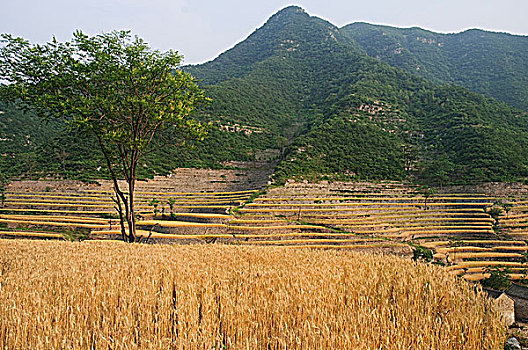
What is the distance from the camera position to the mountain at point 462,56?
77.4 metres

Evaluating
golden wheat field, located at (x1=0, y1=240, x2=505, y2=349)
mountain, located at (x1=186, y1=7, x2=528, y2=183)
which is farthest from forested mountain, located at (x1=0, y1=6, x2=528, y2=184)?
golden wheat field, located at (x1=0, y1=240, x2=505, y2=349)

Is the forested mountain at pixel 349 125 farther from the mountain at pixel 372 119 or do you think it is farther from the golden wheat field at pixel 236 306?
the golden wheat field at pixel 236 306

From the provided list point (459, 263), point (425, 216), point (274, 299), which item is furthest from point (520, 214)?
point (274, 299)

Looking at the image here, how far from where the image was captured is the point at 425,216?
82.9 feet

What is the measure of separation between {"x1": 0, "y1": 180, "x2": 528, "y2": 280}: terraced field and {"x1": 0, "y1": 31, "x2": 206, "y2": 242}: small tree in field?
8.45 meters

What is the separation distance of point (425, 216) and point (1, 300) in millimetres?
26876

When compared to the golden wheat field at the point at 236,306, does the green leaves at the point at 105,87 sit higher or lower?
higher

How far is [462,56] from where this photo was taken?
354 feet

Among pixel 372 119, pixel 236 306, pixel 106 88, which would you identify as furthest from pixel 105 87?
pixel 372 119

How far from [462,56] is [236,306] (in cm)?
13070

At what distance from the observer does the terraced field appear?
64.0 feet

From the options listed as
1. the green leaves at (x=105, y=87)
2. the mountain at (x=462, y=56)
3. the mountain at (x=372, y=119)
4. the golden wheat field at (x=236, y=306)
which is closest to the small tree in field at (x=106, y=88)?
the green leaves at (x=105, y=87)

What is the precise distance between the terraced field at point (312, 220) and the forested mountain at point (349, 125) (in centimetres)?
498

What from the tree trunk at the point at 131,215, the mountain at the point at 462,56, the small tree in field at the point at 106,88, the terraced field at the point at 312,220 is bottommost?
the terraced field at the point at 312,220
